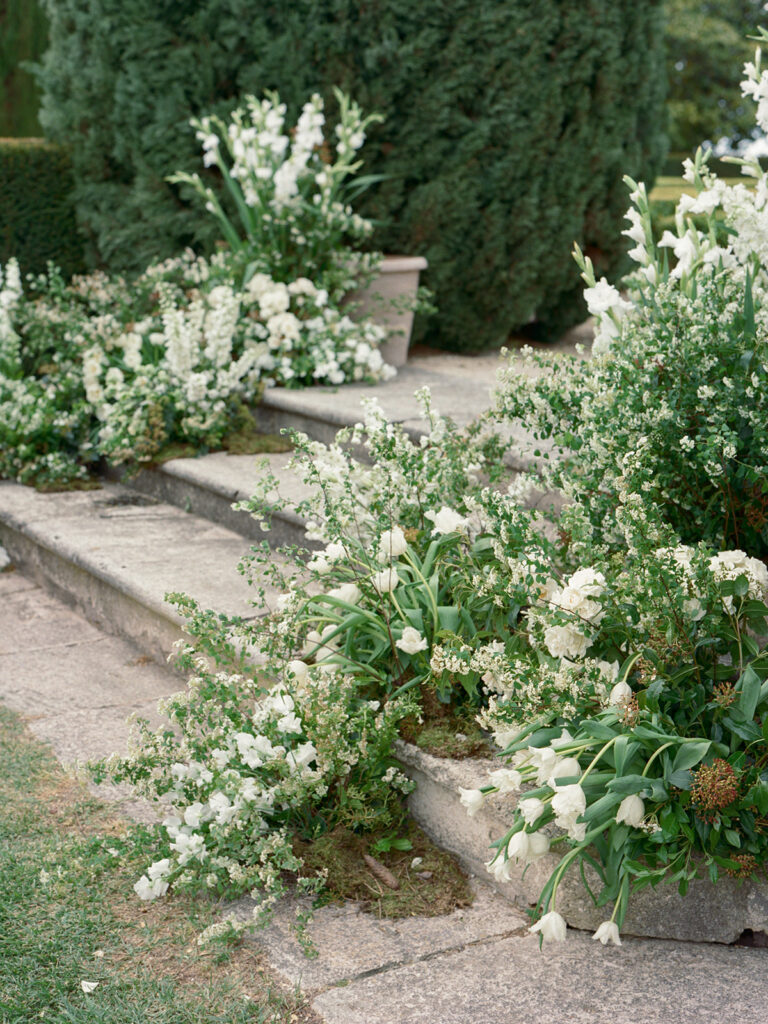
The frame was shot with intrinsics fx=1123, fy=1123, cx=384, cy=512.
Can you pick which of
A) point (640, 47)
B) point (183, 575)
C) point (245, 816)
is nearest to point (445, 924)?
point (245, 816)

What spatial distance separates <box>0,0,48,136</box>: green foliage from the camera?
7.62 meters

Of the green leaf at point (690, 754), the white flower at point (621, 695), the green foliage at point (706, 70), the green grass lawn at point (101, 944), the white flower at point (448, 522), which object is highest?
the green foliage at point (706, 70)

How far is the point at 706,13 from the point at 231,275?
19495 millimetres

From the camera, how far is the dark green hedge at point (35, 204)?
229 inches

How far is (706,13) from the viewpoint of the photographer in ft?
69.7

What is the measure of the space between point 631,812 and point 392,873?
22.7 inches

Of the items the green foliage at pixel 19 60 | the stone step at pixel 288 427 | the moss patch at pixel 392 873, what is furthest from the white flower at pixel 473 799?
the green foliage at pixel 19 60

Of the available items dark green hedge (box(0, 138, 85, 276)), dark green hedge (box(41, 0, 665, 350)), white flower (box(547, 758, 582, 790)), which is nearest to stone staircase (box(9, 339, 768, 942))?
white flower (box(547, 758, 582, 790))

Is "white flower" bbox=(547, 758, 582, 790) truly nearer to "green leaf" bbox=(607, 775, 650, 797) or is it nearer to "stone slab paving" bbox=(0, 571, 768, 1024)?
"green leaf" bbox=(607, 775, 650, 797)

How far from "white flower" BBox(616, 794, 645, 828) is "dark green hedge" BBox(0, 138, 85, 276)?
4.98 metres

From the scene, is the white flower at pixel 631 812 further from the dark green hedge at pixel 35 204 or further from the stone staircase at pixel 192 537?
the dark green hedge at pixel 35 204

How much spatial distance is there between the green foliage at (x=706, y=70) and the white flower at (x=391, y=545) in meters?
18.1

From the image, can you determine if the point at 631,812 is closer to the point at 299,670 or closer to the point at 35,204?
the point at 299,670

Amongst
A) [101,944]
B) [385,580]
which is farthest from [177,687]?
[101,944]
